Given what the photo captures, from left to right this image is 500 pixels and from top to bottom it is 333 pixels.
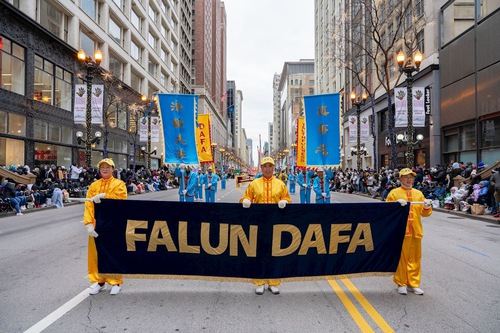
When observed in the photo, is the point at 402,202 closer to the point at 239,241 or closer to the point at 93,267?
the point at 239,241

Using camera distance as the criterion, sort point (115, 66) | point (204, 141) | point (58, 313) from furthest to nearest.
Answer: point (115, 66)
point (204, 141)
point (58, 313)

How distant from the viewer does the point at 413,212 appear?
4840 mm

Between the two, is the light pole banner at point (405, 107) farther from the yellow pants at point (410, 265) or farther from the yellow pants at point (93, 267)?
the yellow pants at point (93, 267)

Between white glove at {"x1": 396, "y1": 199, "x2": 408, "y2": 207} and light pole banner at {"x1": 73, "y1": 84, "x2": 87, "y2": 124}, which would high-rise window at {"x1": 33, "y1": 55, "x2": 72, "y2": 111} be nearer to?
light pole banner at {"x1": 73, "y1": 84, "x2": 87, "y2": 124}

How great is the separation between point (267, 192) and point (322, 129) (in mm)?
4691

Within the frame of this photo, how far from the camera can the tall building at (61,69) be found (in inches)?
797

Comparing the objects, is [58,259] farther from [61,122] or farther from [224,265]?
[61,122]

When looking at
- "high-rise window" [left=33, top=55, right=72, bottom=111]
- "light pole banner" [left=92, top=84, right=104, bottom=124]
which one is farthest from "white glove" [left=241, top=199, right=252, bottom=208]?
"high-rise window" [left=33, top=55, right=72, bottom=111]

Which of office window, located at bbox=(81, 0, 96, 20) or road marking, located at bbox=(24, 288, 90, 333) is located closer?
road marking, located at bbox=(24, 288, 90, 333)

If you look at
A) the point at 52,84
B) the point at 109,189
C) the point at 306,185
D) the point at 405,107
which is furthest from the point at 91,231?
the point at 52,84

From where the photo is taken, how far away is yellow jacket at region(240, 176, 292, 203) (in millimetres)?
5102

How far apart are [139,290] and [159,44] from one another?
53198 millimetres

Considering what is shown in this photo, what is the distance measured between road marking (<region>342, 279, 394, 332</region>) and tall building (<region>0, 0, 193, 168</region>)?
2113cm

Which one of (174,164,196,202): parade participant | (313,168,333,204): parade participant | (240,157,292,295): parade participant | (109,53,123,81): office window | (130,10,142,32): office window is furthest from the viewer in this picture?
(130,10,142,32): office window
